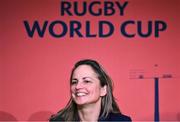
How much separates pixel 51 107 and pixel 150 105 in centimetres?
92

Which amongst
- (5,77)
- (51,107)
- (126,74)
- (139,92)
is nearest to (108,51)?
(126,74)

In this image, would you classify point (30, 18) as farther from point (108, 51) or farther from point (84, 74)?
point (84, 74)

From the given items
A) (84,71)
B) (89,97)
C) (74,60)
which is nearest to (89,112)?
(89,97)

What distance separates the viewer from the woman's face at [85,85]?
2326mm

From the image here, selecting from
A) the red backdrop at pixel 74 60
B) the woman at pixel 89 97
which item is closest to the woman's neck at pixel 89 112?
the woman at pixel 89 97

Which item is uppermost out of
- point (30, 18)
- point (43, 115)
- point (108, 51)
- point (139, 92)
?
point (30, 18)

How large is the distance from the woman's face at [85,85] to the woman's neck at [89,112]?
1.4 inches

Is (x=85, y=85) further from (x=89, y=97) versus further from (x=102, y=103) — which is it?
(x=102, y=103)

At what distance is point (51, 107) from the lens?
126 inches

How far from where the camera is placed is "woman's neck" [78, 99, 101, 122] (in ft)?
7.69

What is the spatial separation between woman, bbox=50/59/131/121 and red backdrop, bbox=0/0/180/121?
0.77 m

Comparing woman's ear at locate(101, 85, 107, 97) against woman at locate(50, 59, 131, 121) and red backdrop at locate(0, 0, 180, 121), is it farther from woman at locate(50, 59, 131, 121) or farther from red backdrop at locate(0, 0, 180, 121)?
red backdrop at locate(0, 0, 180, 121)

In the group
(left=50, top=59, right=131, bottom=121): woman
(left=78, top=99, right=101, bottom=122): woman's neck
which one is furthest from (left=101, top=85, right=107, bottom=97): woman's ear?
(left=78, top=99, right=101, bottom=122): woman's neck

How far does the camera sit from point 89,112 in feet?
7.70
